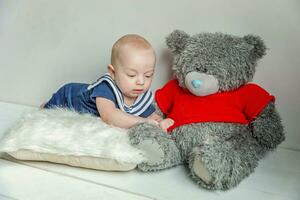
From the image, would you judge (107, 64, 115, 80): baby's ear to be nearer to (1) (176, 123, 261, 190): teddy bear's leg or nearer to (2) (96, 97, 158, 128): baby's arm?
(2) (96, 97, 158, 128): baby's arm

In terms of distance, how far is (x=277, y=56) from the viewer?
1.20 m

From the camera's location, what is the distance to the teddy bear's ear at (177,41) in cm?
116

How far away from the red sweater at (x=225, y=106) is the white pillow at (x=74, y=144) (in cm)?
17

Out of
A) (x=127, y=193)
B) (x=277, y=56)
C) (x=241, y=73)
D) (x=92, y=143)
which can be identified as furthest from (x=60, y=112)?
(x=277, y=56)

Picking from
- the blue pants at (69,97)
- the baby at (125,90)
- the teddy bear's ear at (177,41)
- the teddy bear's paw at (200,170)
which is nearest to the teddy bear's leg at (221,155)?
the teddy bear's paw at (200,170)

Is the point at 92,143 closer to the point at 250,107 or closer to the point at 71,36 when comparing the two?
the point at 250,107

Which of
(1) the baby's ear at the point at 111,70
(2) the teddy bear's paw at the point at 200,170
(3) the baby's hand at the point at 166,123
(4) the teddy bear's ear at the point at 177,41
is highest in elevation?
(4) the teddy bear's ear at the point at 177,41

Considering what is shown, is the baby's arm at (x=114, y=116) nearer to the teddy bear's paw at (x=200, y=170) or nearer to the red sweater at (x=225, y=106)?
the red sweater at (x=225, y=106)

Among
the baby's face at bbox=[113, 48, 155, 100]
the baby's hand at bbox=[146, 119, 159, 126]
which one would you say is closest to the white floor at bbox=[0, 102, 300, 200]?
the baby's hand at bbox=[146, 119, 159, 126]

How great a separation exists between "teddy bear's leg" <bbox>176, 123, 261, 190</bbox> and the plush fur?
0.14 meters

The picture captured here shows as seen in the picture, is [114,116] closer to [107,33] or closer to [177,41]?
[177,41]

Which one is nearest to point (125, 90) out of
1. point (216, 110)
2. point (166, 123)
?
point (166, 123)

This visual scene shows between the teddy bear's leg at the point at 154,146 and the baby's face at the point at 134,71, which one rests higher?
the baby's face at the point at 134,71

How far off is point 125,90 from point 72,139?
0.20 m
